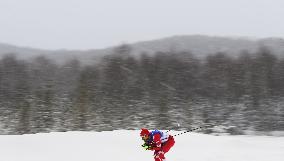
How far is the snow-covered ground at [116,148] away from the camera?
43.2 ft

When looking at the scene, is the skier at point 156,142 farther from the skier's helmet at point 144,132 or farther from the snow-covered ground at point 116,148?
the snow-covered ground at point 116,148

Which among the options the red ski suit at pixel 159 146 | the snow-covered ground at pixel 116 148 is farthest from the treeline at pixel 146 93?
the red ski suit at pixel 159 146

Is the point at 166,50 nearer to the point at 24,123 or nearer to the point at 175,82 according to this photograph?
the point at 175,82

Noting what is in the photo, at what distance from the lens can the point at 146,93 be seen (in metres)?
78.1

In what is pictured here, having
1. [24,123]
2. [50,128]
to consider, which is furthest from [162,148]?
[24,123]

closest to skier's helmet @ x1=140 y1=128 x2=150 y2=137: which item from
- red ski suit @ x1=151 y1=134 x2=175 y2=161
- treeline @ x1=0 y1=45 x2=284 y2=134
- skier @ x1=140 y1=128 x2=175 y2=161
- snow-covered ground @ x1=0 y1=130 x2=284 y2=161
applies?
skier @ x1=140 y1=128 x2=175 y2=161

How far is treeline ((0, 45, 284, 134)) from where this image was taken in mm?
52844

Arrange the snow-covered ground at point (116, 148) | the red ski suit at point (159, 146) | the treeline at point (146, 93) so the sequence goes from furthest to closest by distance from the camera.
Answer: the treeline at point (146, 93)
the snow-covered ground at point (116, 148)
the red ski suit at point (159, 146)

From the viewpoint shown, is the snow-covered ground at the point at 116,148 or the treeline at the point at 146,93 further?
the treeline at the point at 146,93

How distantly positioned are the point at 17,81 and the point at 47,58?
29.9 m

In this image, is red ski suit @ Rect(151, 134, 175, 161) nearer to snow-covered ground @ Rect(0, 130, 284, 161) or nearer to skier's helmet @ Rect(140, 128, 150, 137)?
skier's helmet @ Rect(140, 128, 150, 137)

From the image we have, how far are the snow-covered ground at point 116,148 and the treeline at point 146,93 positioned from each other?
2150 cm

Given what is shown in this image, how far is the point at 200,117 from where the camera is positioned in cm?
5428

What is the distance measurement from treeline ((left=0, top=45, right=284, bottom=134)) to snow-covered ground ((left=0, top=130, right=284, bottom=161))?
21502mm
